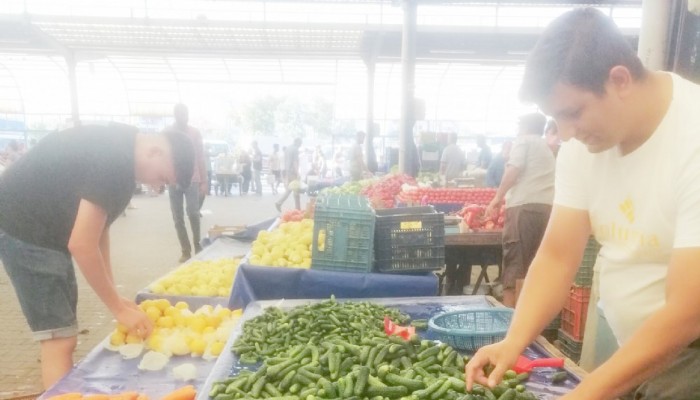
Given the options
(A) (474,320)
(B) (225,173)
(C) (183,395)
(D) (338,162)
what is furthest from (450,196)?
(D) (338,162)

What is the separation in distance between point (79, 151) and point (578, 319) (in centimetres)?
447

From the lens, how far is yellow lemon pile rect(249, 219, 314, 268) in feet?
14.8

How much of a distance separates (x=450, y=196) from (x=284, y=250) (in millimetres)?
3594

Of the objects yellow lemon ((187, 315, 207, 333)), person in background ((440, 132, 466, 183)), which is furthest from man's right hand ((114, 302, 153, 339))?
person in background ((440, 132, 466, 183))

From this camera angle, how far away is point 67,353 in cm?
360

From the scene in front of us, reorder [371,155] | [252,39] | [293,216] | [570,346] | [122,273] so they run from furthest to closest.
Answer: [371,155], [252,39], [122,273], [293,216], [570,346]

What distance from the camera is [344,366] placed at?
2.58 m

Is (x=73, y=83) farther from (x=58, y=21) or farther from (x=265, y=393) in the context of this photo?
(x=265, y=393)

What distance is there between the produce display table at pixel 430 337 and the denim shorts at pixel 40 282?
1.15 metres

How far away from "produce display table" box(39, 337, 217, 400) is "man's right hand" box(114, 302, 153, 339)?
0.57 feet

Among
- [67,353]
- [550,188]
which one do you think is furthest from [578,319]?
[67,353]

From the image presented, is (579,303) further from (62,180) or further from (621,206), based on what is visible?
(62,180)

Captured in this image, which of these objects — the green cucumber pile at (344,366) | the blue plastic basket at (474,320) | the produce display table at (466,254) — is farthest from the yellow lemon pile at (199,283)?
the produce display table at (466,254)

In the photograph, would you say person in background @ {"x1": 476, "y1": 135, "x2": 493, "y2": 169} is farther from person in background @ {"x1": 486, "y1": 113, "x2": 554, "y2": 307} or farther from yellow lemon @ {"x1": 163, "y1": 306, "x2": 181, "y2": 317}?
yellow lemon @ {"x1": 163, "y1": 306, "x2": 181, "y2": 317}
